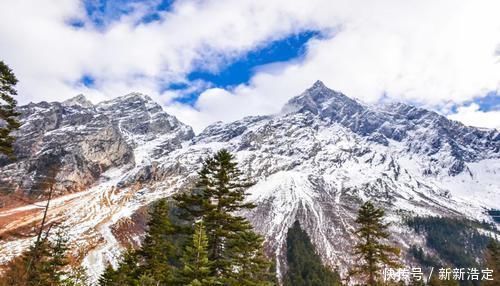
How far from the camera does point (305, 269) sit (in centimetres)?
16425

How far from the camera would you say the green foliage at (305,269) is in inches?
5797

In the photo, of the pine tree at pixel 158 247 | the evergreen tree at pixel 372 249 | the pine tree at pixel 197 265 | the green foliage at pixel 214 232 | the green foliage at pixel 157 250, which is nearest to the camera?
the pine tree at pixel 197 265

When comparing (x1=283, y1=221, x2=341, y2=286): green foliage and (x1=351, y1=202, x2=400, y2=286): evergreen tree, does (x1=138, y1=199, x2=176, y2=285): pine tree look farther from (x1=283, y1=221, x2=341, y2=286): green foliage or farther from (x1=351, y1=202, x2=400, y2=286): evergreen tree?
(x1=283, y1=221, x2=341, y2=286): green foliage

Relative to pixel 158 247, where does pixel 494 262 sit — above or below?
above

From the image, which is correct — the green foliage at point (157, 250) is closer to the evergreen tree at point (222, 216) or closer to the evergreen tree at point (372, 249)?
the evergreen tree at point (222, 216)

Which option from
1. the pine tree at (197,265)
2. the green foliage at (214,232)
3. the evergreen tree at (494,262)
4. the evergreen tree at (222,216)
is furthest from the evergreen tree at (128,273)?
the evergreen tree at (494,262)

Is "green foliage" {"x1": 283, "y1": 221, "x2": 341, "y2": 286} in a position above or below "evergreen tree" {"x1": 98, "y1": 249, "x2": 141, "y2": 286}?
above

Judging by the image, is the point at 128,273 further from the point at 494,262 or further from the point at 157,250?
the point at 494,262

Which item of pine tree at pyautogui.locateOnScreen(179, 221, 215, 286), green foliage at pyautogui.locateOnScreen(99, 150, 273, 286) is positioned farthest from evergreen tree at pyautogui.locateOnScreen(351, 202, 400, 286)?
pine tree at pyautogui.locateOnScreen(179, 221, 215, 286)

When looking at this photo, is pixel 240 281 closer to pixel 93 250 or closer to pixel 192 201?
pixel 192 201

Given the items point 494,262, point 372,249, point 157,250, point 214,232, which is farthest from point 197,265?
point 494,262

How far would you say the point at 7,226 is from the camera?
180 metres

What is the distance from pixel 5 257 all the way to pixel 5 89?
14003cm

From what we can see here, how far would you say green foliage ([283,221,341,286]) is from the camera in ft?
483
